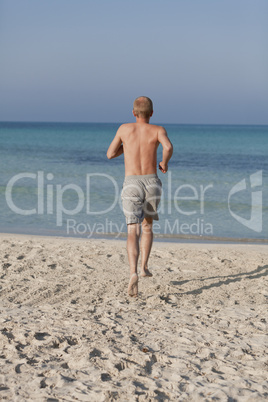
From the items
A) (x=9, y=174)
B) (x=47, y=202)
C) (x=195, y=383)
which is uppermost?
(x=9, y=174)

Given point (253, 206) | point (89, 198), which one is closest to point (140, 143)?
point (253, 206)

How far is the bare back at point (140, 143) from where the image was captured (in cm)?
429

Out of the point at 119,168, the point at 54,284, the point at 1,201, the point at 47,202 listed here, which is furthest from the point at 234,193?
the point at 54,284

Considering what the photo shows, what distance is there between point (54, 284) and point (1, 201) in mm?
7601

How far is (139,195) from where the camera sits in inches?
169

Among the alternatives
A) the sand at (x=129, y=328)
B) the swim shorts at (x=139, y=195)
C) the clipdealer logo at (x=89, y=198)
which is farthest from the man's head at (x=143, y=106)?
the clipdealer logo at (x=89, y=198)

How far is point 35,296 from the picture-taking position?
14.3 ft

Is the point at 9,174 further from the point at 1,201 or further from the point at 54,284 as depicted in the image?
the point at 54,284

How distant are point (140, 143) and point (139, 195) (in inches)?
19.3

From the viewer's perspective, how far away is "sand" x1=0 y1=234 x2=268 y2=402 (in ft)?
8.52

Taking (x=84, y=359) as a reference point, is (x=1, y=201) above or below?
above

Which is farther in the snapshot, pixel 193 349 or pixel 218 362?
pixel 193 349

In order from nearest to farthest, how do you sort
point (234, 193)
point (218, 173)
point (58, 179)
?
point (234, 193) < point (58, 179) < point (218, 173)

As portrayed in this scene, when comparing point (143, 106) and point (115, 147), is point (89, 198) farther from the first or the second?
point (143, 106)
